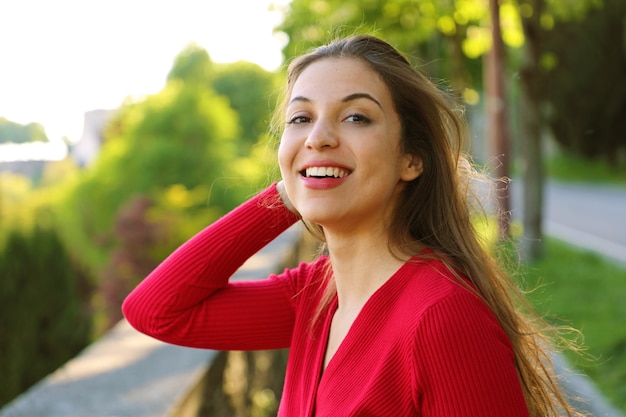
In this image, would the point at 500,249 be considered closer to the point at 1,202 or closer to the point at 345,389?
the point at 345,389

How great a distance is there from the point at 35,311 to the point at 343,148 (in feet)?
34.8

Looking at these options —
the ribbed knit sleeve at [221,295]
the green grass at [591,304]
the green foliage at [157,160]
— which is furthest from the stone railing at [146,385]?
the green foliage at [157,160]

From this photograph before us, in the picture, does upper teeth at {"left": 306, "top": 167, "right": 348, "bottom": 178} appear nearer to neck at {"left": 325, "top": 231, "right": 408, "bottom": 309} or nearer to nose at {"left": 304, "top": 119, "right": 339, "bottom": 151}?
nose at {"left": 304, "top": 119, "right": 339, "bottom": 151}

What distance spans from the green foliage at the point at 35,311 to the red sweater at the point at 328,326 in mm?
9242

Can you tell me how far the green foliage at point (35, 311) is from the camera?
11117mm

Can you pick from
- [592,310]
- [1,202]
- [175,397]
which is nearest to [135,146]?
[1,202]

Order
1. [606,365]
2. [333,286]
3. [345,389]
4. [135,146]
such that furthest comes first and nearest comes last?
[135,146]
[606,365]
[333,286]
[345,389]

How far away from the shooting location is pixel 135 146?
29312 mm

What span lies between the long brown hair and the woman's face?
4 centimetres

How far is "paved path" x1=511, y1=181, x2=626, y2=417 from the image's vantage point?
5.81 m

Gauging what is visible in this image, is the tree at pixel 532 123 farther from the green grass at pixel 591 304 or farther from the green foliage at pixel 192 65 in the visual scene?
the green foliage at pixel 192 65

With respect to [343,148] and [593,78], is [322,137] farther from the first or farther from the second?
[593,78]

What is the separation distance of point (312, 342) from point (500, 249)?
745mm

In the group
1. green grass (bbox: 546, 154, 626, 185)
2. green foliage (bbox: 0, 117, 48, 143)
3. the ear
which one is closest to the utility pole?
the ear
